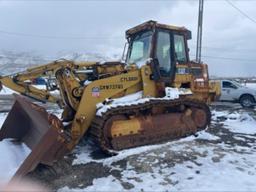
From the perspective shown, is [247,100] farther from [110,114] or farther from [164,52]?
[110,114]

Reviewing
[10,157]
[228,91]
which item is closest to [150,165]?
[10,157]

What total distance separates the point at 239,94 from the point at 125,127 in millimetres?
13693

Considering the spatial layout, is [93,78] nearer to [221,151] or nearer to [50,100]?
[50,100]

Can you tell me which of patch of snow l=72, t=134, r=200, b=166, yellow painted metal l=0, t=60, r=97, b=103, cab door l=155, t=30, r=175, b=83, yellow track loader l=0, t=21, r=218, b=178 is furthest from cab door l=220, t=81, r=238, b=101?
yellow painted metal l=0, t=60, r=97, b=103

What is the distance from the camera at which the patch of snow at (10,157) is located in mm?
5628

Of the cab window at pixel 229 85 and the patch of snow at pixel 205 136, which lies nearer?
the patch of snow at pixel 205 136

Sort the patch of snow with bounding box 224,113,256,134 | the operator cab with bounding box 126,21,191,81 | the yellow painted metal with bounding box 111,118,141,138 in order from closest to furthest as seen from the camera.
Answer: the yellow painted metal with bounding box 111,118,141,138 < the operator cab with bounding box 126,21,191,81 < the patch of snow with bounding box 224,113,256,134

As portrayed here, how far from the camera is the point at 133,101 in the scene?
7.62 m

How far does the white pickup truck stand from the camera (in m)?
18.8

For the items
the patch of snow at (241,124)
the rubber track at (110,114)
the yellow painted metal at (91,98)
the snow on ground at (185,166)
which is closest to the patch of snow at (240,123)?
the patch of snow at (241,124)

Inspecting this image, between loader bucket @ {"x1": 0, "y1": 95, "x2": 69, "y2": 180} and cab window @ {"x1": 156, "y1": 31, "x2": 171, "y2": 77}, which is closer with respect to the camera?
loader bucket @ {"x1": 0, "y1": 95, "x2": 69, "y2": 180}

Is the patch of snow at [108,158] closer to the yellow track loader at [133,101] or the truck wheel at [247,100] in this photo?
the yellow track loader at [133,101]

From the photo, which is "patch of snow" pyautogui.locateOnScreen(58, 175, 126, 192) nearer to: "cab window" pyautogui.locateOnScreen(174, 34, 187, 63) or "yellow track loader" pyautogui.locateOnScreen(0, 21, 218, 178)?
"yellow track loader" pyautogui.locateOnScreen(0, 21, 218, 178)

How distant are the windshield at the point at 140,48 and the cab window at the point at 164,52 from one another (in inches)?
10.9
